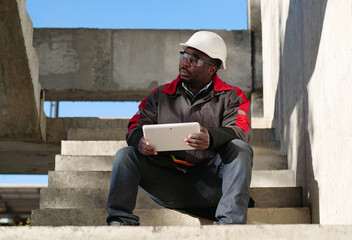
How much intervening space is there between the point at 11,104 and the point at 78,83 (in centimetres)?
231

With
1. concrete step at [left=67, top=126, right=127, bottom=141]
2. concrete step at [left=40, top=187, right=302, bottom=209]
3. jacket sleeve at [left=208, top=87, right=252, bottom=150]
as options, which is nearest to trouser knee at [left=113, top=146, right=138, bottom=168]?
jacket sleeve at [left=208, top=87, right=252, bottom=150]

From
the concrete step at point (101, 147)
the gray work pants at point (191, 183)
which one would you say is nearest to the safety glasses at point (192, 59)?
the gray work pants at point (191, 183)

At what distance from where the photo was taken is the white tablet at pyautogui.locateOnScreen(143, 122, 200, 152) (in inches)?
125

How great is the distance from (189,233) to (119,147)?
9.40 ft

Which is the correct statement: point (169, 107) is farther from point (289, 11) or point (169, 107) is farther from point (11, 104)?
point (11, 104)

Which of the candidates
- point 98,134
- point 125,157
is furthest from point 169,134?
point 98,134

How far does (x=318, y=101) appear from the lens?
3.76 meters

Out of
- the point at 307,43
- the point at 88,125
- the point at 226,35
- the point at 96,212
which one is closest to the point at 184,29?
the point at 226,35

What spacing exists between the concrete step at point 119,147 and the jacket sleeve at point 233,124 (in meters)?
1.31

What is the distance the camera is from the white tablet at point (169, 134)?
317 centimetres

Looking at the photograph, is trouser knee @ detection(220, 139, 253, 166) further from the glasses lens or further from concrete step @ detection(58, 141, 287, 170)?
concrete step @ detection(58, 141, 287, 170)

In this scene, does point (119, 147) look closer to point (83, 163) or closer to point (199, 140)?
point (83, 163)

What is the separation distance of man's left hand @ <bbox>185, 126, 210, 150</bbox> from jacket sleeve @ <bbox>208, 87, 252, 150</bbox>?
5cm

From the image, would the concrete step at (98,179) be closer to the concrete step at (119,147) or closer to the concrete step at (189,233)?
the concrete step at (119,147)
